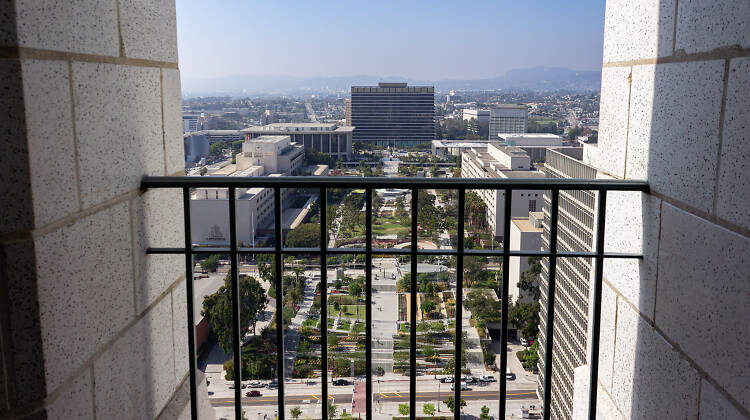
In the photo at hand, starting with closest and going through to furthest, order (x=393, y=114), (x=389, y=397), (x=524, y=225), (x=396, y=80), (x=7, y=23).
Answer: (x=7, y=23) < (x=524, y=225) < (x=389, y=397) < (x=393, y=114) < (x=396, y=80)

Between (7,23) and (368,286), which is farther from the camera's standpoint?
(368,286)

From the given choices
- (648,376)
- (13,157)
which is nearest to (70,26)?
(13,157)

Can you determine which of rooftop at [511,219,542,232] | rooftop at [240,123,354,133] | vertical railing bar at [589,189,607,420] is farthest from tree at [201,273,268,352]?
rooftop at [240,123,354,133]

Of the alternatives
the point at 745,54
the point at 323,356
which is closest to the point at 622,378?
the point at 323,356

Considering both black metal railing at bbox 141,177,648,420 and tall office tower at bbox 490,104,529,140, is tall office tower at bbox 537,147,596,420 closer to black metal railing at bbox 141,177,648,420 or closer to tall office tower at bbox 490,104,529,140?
black metal railing at bbox 141,177,648,420

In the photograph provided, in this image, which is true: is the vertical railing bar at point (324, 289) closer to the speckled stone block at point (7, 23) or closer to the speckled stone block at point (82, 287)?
the speckled stone block at point (82, 287)

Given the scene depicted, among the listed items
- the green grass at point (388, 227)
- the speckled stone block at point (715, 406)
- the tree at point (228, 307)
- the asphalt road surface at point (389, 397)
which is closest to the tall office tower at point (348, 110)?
the asphalt road surface at point (389, 397)

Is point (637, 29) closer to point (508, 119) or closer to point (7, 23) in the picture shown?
point (7, 23)

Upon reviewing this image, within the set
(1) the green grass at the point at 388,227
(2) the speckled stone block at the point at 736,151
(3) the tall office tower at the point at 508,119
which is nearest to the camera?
(2) the speckled stone block at the point at 736,151
